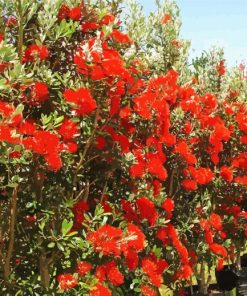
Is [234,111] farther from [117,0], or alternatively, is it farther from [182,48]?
[117,0]

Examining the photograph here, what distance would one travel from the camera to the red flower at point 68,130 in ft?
15.0

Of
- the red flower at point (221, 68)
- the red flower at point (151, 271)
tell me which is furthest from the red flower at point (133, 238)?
the red flower at point (221, 68)

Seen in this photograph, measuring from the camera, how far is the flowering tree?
4566mm

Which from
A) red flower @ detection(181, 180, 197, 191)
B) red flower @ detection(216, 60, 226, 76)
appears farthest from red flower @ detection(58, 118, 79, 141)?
red flower @ detection(216, 60, 226, 76)

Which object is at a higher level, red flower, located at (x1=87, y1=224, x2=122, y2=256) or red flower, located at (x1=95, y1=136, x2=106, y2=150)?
red flower, located at (x1=95, y1=136, x2=106, y2=150)

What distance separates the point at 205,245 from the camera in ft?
24.9

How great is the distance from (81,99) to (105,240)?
1.30 metres

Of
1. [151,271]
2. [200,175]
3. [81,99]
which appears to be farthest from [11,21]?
[200,175]

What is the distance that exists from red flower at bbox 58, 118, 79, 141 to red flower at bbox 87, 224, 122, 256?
877 mm

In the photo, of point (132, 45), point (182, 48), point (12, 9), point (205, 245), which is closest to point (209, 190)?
point (205, 245)

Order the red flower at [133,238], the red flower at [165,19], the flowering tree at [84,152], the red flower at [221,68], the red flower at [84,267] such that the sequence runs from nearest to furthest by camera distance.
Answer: the flowering tree at [84,152], the red flower at [84,267], the red flower at [133,238], the red flower at [165,19], the red flower at [221,68]

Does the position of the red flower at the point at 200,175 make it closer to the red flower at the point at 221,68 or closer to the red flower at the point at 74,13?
the red flower at the point at 74,13

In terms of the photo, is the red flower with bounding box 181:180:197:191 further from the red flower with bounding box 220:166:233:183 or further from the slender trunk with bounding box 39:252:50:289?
the slender trunk with bounding box 39:252:50:289

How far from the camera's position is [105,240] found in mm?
4621
